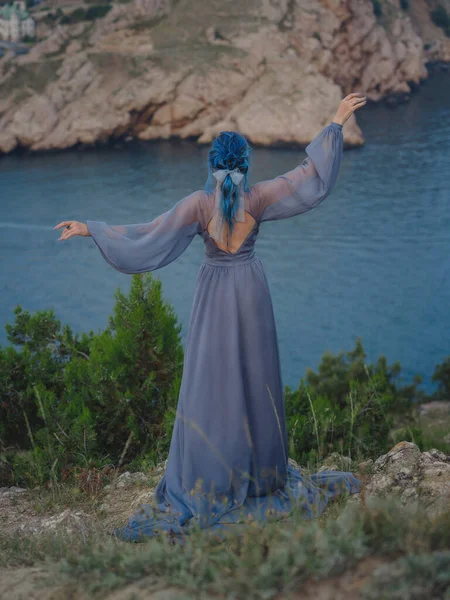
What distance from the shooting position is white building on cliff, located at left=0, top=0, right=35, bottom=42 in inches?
1312

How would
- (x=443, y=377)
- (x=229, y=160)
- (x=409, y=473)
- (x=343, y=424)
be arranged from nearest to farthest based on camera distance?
(x=229, y=160) < (x=409, y=473) < (x=343, y=424) < (x=443, y=377)

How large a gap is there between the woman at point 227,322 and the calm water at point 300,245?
1391 cm

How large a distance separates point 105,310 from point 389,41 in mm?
26275

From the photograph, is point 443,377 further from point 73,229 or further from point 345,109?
point 73,229

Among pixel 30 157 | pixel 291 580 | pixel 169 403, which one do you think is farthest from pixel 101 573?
pixel 30 157

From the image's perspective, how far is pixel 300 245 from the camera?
84.5 feet

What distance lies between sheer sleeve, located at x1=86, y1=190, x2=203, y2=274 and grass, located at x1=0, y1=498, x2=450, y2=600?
1.54 meters

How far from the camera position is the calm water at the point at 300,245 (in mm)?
20609

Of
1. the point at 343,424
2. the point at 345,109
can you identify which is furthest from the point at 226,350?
the point at 343,424

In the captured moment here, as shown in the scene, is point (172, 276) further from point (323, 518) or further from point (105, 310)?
point (323, 518)

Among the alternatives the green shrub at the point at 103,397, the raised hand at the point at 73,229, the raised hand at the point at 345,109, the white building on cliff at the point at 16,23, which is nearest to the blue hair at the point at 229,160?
the raised hand at the point at 345,109

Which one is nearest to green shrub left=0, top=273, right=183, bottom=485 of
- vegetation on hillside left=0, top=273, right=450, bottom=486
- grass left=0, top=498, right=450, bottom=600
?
vegetation on hillside left=0, top=273, right=450, bottom=486

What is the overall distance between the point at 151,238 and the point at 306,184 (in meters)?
0.79

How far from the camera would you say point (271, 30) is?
3306 cm
